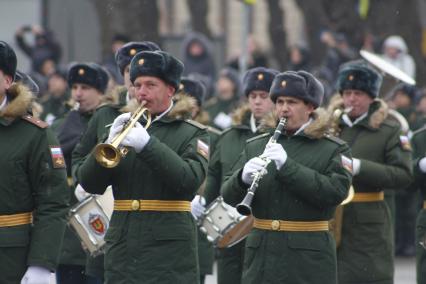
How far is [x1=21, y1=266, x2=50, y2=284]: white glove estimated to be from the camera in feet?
28.2

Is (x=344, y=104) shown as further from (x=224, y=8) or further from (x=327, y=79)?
(x=224, y=8)

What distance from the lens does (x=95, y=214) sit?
10.9m

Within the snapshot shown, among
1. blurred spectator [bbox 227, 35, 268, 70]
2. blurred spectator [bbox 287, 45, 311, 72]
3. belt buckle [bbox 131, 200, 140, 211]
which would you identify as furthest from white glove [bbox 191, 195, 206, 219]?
blurred spectator [bbox 227, 35, 268, 70]

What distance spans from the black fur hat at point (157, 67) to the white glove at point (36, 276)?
1.49 metres

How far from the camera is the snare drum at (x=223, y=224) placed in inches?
457

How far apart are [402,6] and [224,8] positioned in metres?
27.9

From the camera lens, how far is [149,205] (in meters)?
9.36

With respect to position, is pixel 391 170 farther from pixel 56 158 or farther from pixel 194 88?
pixel 56 158

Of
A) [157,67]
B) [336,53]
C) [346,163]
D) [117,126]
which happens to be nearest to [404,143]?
[346,163]

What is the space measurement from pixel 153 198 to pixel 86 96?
133 inches

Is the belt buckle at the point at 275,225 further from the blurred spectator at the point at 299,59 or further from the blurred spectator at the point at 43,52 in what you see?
the blurred spectator at the point at 299,59

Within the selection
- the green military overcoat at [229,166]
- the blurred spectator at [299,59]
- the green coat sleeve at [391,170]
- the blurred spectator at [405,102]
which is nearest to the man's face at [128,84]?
the green military overcoat at [229,166]

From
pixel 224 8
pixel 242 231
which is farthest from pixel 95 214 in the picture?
pixel 224 8

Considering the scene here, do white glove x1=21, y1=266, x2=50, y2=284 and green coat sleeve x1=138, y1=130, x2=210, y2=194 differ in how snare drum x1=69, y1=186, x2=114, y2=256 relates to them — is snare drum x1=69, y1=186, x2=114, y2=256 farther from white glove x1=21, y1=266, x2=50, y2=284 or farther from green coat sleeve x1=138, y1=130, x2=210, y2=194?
white glove x1=21, y1=266, x2=50, y2=284
